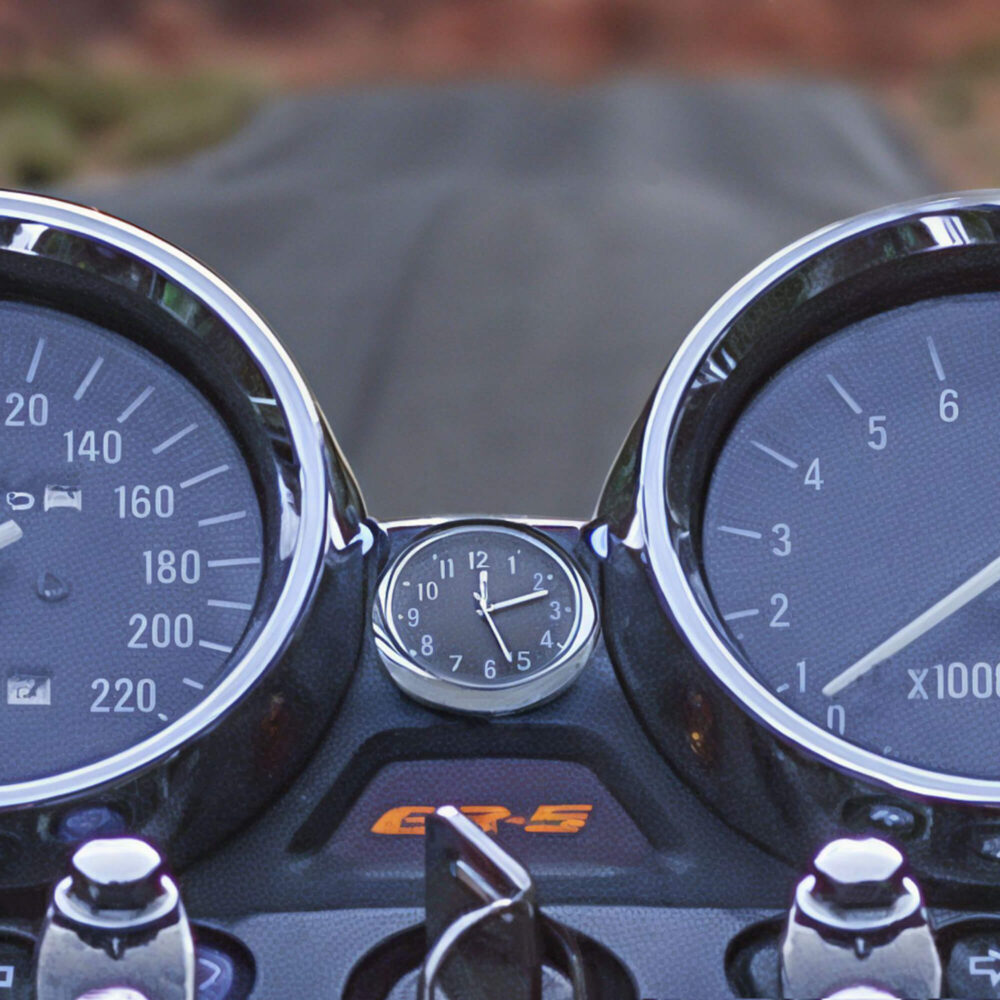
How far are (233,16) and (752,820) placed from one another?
53839 millimetres

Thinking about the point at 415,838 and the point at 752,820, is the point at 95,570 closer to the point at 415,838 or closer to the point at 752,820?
the point at 415,838

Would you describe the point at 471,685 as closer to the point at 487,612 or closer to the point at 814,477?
the point at 487,612

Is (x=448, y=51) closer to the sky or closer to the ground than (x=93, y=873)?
closer to the sky

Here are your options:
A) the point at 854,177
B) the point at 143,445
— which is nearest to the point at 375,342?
the point at 143,445

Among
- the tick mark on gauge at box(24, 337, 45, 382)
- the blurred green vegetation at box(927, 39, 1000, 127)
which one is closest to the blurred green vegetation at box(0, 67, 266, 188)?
the blurred green vegetation at box(927, 39, 1000, 127)

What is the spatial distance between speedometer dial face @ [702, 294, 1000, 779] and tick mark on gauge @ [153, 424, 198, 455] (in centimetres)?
64

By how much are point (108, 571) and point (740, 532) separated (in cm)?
77

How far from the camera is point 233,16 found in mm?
54219

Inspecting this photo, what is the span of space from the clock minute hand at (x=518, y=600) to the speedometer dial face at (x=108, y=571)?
11.4 inches

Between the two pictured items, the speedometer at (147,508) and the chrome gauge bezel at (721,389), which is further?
the speedometer at (147,508)

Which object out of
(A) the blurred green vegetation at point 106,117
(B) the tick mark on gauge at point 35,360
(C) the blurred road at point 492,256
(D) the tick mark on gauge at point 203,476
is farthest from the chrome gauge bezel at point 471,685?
(A) the blurred green vegetation at point 106,117

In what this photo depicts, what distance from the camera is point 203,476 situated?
102 inches

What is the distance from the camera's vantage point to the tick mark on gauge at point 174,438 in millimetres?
2596

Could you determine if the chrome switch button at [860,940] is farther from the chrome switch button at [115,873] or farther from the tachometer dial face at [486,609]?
the tachometer dial face at [486,609]
